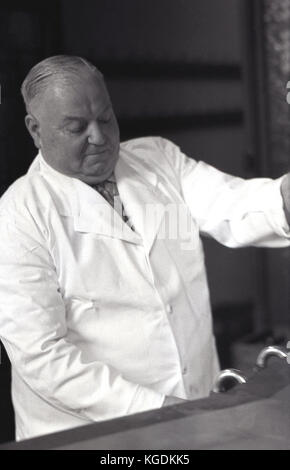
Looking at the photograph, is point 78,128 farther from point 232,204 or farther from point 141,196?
point 232,204

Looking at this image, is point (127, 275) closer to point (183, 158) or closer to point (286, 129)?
point (183, 158)

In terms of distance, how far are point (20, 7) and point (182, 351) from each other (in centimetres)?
81

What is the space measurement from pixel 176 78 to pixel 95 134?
1189 mm

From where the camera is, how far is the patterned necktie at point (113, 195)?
1.43 metres

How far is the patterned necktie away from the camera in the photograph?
4.69 ft

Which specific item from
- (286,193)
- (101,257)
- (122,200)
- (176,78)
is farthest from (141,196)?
(176,78)

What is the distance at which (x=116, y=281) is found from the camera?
136 centimetres

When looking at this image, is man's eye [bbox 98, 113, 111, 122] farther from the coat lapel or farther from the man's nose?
the coat lapel

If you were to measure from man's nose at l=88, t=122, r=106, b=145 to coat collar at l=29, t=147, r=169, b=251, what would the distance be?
95 mm

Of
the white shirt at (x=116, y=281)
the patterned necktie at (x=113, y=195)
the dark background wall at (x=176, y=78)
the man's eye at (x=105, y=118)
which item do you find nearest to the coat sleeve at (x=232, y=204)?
the white shirt at (x=116, y=281)

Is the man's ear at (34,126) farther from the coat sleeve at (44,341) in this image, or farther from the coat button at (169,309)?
the coat button at (169,309)

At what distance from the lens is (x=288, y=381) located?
111 cm

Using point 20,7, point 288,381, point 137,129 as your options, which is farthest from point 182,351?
point 137,129
